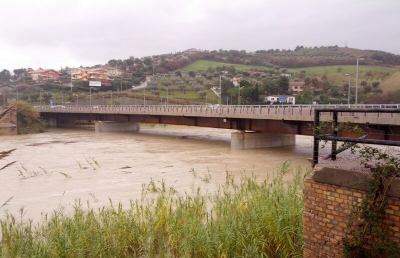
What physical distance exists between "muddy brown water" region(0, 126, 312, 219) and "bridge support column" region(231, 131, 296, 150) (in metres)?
1.22

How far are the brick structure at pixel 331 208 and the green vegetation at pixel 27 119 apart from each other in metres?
69.0

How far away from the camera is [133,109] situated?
6197 centimetres

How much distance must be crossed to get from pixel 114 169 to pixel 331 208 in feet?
75.5

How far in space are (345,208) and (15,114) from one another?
Answer: 72.0 m

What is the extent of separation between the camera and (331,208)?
5.63 metres

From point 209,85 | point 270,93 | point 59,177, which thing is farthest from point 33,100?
point 59,177

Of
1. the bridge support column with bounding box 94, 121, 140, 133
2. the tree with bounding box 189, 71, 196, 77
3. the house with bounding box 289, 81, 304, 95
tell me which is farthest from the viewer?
the tree with bounding box 189, 71, 196, 77

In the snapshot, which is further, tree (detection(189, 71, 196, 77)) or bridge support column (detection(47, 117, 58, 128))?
tree (detection(189, 71, 196, 77))

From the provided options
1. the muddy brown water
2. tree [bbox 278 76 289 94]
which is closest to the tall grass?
the muddy brown water

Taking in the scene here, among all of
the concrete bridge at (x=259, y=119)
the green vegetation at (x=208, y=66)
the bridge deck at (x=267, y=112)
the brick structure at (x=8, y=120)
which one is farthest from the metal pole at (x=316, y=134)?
the green vegetation at (x=208, y=66)

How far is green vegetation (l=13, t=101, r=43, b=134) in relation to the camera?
226ft

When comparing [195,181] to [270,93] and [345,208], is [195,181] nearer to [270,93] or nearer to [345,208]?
[345,208]

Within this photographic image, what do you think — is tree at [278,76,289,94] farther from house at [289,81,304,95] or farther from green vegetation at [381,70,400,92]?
green vegetation at [381,70,400,92]

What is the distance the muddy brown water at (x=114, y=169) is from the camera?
18.1 meters
